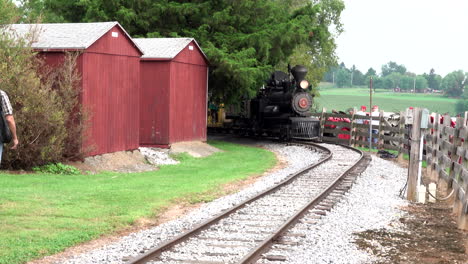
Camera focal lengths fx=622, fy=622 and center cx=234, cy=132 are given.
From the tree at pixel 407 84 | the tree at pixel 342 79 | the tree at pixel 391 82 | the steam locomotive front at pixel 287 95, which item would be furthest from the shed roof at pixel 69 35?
→ the tree at pixel 342 79

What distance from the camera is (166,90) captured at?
21438 mm

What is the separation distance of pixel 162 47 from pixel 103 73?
199 inches

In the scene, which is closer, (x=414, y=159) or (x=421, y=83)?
(x=414, y=159)

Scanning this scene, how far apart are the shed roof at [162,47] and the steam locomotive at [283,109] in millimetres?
7108

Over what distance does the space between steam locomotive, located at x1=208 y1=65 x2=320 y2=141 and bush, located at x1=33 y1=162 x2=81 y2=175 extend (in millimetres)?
13691

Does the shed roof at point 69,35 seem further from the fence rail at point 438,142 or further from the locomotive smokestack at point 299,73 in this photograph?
the locomotive smokestack at point 299,73

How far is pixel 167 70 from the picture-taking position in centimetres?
2127

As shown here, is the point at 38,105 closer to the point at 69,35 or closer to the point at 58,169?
the point at 58,169

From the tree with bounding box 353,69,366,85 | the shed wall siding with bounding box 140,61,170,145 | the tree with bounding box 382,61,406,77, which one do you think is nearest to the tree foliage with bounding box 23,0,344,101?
the shed wall siding with bounding box 140,61,170,145

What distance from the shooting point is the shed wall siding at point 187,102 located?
2190 cm

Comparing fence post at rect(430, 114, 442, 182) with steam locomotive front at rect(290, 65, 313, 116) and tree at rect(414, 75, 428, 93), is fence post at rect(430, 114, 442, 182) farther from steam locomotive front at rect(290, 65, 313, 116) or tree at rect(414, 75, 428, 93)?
tree at rect(414, 75, 428, 93)

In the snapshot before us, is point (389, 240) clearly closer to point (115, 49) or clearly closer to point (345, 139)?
point (115, 49)

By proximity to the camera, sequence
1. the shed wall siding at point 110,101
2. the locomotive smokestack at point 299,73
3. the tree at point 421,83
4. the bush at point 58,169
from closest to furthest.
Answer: the bush at point 58,169, the shed wall siding at point 110,101, the locomotive smokestack at point 299,73, the tree at point 421,83

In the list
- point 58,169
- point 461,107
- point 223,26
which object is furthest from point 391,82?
point 58,169
